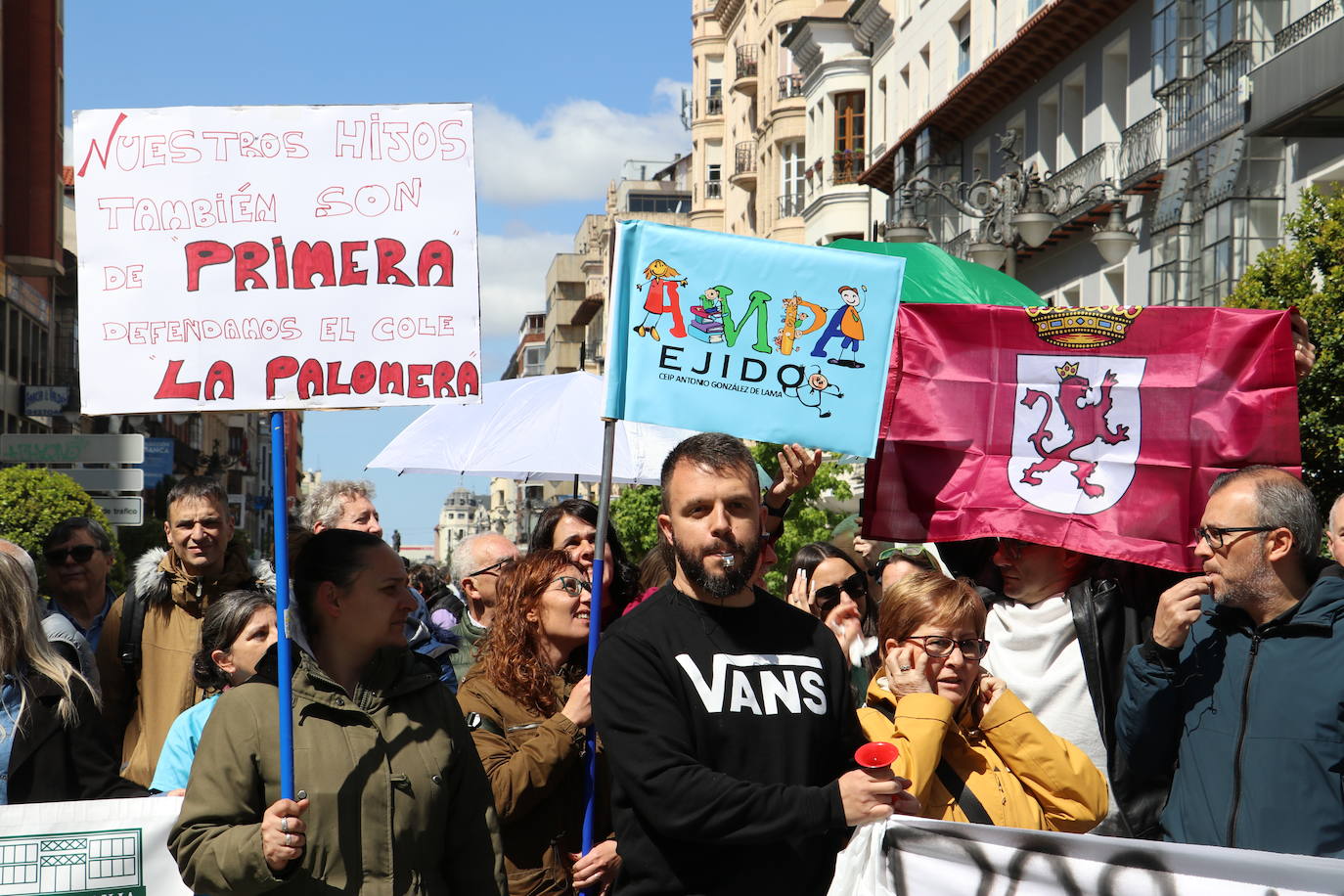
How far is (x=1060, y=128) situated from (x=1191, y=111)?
5.98m

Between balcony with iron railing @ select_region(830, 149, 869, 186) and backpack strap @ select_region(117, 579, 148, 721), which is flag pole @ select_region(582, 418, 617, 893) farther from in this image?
balcony with iron railing @ select_region(830, 149, 869, 186)

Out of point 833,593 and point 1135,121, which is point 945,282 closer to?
point 833,593

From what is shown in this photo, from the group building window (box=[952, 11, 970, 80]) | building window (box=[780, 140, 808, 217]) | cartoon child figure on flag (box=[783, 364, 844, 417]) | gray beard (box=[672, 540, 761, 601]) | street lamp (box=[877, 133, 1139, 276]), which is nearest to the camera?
gray beard (box=[672, 540, 761, 601])

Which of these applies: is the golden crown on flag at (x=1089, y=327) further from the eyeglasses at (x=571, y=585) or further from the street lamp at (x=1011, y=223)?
the street lamp at (x=1011, y=223)

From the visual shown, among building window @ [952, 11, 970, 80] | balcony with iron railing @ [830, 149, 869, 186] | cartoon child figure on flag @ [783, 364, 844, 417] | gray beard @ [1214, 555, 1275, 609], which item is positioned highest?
building window @ [952, 11, 970, 80]

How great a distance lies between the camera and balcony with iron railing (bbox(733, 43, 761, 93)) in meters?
55.3

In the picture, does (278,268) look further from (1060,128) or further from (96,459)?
(1060,128)

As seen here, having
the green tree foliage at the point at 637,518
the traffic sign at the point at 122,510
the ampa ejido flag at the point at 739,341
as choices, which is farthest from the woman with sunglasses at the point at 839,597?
the green tree foliage at the point at 637,518

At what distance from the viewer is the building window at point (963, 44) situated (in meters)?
33.1

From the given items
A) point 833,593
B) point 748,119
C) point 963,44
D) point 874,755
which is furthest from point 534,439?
point 748,119

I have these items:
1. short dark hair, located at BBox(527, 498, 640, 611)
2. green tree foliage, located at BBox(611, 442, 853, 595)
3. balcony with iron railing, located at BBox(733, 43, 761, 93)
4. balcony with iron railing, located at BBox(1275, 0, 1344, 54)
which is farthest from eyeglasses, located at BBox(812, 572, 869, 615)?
balcony with iron railing, located at BBox(733, 43, 761, 93)

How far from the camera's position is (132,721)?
21.2 ft

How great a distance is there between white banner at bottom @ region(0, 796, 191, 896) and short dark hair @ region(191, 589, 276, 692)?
2.07 feet

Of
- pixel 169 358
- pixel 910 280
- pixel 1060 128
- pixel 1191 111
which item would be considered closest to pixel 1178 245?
pixel 1191 111
